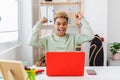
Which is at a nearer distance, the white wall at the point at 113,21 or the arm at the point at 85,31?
the arm at the point at 85,31

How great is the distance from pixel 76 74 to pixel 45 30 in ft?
7.40

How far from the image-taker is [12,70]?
1351mm

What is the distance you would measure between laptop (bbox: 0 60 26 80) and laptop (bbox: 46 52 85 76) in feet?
1.68

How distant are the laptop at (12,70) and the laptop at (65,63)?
51cm

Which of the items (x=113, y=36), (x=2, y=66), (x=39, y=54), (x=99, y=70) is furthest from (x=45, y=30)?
(x=2, y=66)

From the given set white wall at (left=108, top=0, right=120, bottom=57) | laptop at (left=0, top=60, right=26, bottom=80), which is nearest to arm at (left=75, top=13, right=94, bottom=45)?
laptop at (left=0, top=60, right=26, bottom=80)

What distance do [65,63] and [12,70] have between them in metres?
0.61

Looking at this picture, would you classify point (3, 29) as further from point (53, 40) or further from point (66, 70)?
point (66, 70)

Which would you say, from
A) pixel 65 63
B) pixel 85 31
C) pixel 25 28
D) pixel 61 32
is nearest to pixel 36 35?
pixel 61 32

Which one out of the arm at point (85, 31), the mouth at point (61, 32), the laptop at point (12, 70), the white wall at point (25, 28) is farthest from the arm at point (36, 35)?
the white wall at point (25, 28)

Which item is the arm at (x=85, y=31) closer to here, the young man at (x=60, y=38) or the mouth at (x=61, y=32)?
the young man at (x=60, y=38)

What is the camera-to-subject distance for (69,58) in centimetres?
184

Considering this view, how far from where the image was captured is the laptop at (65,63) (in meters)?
1.83

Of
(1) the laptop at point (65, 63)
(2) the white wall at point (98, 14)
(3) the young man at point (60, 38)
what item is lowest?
(1) the laptop at point (65, 63)
